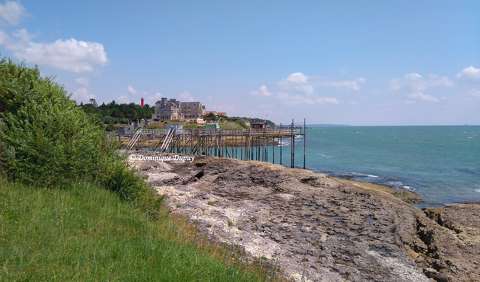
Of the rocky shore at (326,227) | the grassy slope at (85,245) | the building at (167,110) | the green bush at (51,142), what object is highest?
the building at (167,110)

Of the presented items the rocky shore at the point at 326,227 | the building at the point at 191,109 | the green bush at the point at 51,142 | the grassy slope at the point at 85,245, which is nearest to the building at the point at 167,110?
the building at the point at 191,109

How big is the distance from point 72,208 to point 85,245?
1731mm

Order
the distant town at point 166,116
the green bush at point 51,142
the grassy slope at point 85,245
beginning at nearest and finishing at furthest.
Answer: the grassy slope at point 85,245 → the green bush at point 51,142 → the distant town at point 166,116

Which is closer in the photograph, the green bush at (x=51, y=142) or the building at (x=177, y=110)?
the green bush at (x=51, y=142)

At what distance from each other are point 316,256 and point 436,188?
1197 inches

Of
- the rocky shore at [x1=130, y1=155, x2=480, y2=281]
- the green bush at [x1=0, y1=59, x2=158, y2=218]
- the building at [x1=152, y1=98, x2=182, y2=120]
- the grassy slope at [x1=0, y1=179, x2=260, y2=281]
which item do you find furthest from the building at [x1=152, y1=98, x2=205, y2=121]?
the grassy slope at [x1=0, y1=179, x2=260, y2=281]

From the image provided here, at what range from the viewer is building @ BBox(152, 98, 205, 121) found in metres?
138

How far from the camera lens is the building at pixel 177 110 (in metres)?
138

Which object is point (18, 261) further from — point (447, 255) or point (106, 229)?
point (447, 255)

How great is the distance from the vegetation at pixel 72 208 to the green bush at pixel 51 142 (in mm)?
23

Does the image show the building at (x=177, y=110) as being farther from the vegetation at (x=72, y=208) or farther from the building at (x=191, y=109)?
the vegetation at (x=72, y=208)

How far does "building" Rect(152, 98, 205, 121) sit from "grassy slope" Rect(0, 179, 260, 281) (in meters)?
125

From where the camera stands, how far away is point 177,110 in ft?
476

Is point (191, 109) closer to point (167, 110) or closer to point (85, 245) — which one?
point (167, 110)
